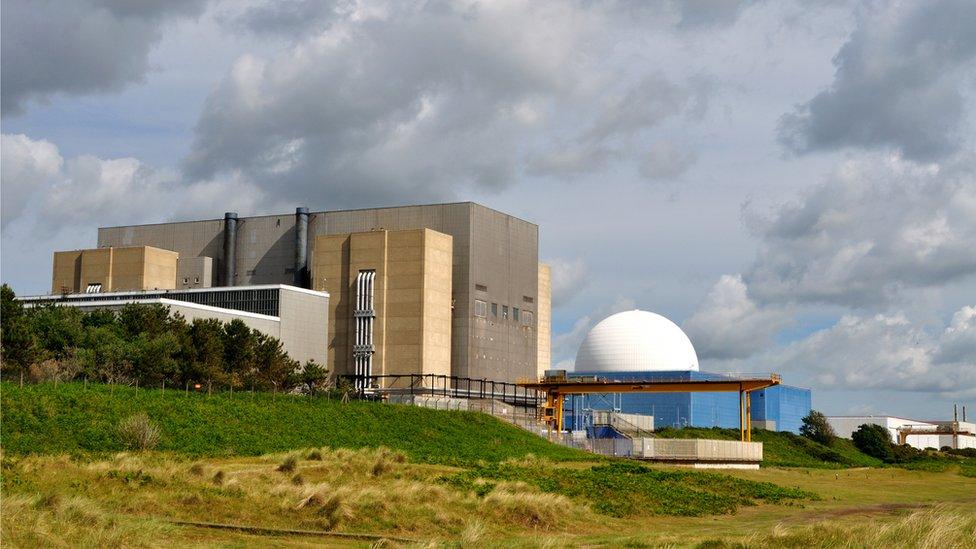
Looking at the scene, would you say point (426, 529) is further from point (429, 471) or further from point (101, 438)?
point (101, 438)

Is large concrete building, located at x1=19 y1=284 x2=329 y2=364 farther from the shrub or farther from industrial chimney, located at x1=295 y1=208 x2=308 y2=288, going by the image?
the shrub

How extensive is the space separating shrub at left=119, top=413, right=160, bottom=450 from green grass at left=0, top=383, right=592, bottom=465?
16.3 inches

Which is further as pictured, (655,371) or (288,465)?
(655,371)

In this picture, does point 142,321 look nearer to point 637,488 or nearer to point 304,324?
point 304,324

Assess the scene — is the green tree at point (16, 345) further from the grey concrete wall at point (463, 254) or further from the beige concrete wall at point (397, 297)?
the grey concrete wall at point (463, 254)

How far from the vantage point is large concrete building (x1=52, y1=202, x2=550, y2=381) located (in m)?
111

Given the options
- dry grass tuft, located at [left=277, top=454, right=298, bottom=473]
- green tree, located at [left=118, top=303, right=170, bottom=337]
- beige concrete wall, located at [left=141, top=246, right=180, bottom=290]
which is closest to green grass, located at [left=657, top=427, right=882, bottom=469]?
green tree, located at [left=118, top=303, right=170, bottom=337]

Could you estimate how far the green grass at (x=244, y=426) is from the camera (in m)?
46.1

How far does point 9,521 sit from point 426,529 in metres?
11.1

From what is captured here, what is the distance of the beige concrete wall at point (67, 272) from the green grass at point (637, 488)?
93728 millimetres

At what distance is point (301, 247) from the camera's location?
403ft

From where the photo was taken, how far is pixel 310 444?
56.0 meters

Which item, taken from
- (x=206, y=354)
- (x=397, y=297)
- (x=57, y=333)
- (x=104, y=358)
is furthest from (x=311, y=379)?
(x=57, y=333)

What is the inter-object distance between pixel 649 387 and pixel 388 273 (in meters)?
32.5
